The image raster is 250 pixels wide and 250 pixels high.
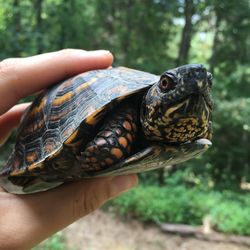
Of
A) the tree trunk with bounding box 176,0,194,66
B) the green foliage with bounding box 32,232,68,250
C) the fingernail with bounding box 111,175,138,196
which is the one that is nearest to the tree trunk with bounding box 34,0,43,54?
the tree trunk with bounding box 176,0,194,66

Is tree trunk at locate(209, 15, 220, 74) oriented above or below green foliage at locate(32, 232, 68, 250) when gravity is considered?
above

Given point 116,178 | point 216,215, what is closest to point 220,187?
point 216,215

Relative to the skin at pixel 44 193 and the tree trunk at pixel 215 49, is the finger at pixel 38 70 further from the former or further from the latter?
the tree trunk at pixel 215 49

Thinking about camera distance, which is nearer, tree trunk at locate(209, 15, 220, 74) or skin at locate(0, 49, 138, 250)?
skin at locate(0, 49, 138, 250)

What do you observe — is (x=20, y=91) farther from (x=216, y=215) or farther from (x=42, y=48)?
(x=216, y=215)

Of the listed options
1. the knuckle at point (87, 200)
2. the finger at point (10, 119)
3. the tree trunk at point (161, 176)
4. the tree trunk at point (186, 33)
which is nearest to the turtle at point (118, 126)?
the knuckle at point (87, 200)

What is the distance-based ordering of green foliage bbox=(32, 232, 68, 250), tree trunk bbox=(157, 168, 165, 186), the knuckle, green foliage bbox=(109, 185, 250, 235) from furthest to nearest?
→ tree trunk bbox=(157, 168, 165, 186), green foliage bbox=(109, 185, 250, 235), green foliage bbox=(32, 232, 68, 250), the knuckle

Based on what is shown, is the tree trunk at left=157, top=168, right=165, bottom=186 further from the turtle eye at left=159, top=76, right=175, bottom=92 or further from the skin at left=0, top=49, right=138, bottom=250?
the turtle eye at left=159, top=76, right=175, bottom=92
